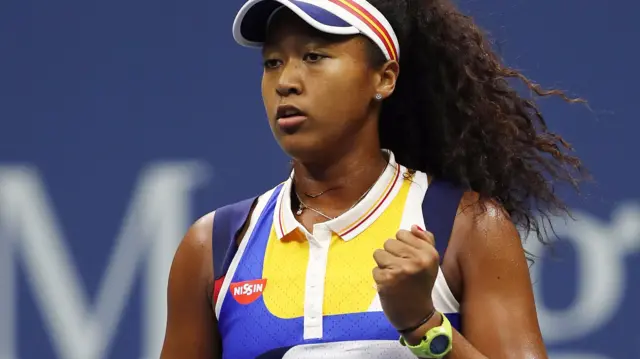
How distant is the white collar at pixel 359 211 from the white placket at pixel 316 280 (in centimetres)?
2

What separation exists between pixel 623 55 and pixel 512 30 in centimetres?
32

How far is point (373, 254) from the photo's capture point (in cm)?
226

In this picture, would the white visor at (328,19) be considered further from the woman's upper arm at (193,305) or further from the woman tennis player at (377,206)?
the woman's upper arm at (193,305)

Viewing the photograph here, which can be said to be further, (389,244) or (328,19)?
(328,19)

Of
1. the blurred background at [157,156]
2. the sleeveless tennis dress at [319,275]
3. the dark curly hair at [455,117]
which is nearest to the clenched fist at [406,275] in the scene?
the sleeveless tennis dress at [319,275]

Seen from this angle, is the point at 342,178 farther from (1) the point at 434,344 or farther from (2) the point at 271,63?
(1) the point at 434,344

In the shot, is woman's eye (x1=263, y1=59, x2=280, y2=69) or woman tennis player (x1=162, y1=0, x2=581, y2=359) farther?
woman's eye (x1=263, y1=59, x2=280, y2=69)

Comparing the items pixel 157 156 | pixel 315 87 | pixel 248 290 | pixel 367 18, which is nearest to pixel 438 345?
pixel 248 290

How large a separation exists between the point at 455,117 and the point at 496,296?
0.40 meters

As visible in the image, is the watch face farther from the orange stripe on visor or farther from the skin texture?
the orange stripe on visor

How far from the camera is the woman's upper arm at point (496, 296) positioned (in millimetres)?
2389

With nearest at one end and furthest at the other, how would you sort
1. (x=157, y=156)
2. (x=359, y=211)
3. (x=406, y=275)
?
(x=406, y=275) < (x=359, y=211) < (x=157, y=156)

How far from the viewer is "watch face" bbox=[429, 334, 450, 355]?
7.40 feet

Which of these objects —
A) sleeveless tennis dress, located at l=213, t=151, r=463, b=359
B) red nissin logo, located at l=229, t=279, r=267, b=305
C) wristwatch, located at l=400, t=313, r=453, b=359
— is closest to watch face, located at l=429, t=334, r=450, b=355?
wristwatch, located at l=400, t=313, r=453, b=359
